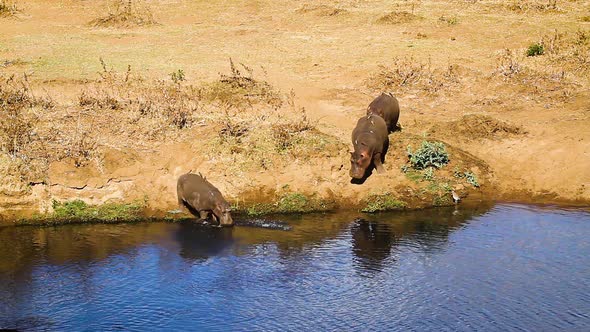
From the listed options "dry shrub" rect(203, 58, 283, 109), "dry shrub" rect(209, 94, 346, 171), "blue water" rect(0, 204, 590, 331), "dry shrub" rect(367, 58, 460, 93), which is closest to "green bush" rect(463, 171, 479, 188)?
"blue water" rect(0, 204, 590, 331)

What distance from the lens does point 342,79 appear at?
69.6 feet

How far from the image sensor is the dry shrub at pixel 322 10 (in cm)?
2875

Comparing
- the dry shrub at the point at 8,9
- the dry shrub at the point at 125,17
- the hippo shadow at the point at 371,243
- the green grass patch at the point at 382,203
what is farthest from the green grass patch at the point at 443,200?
the dry shrub at the point at 8,9

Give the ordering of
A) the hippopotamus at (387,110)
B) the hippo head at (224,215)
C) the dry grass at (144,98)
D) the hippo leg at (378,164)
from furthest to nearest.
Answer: the dry grass at (144,98) < the hippopotamus at (387,110) < the hippo leg at (378,164) < the hippo head at (224,215)

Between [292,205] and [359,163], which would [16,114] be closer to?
[292,205]

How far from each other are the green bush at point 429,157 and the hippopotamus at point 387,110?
4.50 feet

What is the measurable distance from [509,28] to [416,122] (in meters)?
9.03

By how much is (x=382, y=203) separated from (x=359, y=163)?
0.93 m

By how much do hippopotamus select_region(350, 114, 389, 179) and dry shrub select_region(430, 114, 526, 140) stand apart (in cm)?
209

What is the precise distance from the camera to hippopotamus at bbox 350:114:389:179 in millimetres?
15461

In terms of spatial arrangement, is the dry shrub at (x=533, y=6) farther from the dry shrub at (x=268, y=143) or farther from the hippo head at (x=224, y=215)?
the hippo head at (x=224, y=215)

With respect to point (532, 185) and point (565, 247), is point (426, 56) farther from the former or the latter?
point (565, 247)

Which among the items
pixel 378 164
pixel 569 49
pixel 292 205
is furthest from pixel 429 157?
pixel 569 49

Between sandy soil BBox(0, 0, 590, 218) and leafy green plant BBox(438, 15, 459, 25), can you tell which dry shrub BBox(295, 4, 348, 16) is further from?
leafy green plant BBox(438, 15, 459, 25)
